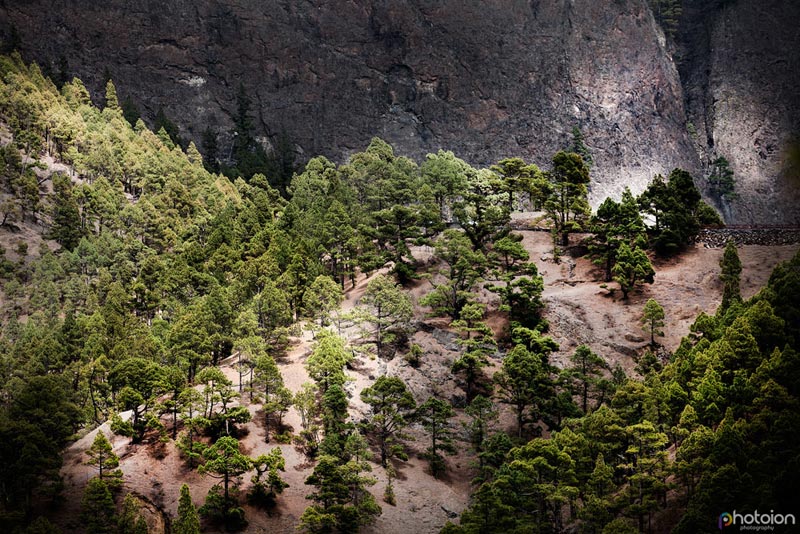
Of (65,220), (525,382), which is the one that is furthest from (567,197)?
(65,220)

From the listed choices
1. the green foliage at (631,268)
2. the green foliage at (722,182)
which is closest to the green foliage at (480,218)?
the green foliage at (631,268)

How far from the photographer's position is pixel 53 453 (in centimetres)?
5797

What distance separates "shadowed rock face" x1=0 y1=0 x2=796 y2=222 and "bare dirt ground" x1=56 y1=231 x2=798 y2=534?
157 feet

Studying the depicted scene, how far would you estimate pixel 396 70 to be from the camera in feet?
483

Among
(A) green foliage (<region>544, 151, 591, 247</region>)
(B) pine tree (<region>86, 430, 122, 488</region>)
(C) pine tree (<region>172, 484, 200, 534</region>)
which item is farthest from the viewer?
(A) green foliage (<region>544, 151, 591, 247</region>)

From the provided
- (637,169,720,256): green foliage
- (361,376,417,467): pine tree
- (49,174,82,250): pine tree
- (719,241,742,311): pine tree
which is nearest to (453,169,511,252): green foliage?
(637,169,720,256): green foliage

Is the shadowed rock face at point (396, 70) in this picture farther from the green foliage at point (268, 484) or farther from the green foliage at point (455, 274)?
the green foliage at point (268, 484)

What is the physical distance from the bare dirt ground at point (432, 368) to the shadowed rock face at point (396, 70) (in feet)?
157

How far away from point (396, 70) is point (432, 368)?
256 feet

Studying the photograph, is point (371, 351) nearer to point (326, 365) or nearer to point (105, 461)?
point (326, 365)

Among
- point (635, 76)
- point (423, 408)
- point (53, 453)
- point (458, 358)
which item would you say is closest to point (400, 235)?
point (458, 358)

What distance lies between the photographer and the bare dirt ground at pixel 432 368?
61438 mm

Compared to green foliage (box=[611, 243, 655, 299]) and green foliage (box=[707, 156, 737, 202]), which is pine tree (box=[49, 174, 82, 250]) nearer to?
green foliage (box=[611, 243, 655, 299])

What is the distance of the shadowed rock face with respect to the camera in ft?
470
